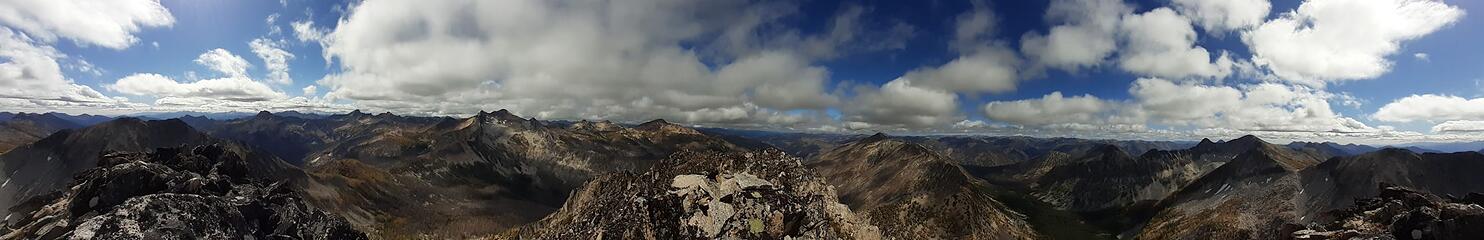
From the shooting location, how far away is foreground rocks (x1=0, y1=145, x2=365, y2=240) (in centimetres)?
7944

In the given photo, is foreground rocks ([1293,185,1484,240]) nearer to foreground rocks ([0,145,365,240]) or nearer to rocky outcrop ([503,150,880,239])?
rocky outcrop ([503,150,880,239])

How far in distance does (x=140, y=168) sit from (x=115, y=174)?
889cm

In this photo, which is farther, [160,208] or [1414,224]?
[160,208]

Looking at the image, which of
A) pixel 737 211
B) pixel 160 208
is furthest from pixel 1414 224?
pixel 160 208

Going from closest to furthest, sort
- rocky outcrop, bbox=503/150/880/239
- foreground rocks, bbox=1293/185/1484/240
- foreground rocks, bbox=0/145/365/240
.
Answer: foreground rocks, bbox=1293/185/1484/240, rocky outcrop, bbox=503/150/880/239, foreground rocks, bbox=0/145/365/240

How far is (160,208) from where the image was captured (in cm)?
8719

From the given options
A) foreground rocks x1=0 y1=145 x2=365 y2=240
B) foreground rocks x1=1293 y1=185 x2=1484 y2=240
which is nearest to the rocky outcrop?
foreground rocks x1=1293 y1=185 x2=1484 y2=240

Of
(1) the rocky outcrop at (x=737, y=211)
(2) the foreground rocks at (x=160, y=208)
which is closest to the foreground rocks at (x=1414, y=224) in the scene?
(1) the rocky outcrop at (x=737, y=211)

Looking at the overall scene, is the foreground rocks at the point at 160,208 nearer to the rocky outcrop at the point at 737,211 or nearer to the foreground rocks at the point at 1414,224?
the rocky outcrop at the point at 737,211

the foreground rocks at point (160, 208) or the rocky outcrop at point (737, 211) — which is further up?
the rocky outcrop at point (737, 211)

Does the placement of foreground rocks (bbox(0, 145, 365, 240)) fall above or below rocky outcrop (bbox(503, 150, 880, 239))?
below

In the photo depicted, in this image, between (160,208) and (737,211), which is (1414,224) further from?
(160,208)

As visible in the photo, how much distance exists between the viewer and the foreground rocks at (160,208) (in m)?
79.4

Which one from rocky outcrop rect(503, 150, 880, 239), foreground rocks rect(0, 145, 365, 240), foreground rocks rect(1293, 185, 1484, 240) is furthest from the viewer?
foreground rocks rect(0, 145, 365, 240)
